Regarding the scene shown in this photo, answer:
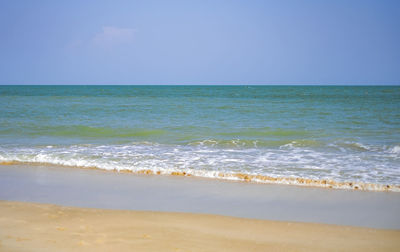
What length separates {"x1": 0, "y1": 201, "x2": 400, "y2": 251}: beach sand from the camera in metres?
4.58

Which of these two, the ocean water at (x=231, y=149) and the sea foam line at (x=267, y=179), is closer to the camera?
the sea foam line at (x=267, y=179)

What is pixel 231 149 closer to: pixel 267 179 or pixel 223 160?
pixel 223 160

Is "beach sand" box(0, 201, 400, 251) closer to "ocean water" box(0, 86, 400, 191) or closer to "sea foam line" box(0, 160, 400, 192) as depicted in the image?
"sea foam line" box(0, 160, 400, 192)

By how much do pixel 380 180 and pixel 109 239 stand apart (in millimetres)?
6326

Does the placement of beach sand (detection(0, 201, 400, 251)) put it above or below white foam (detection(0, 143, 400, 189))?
below

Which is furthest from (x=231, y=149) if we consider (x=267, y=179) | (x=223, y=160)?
(x=267, y=179)

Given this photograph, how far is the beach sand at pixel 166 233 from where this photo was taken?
4578mm

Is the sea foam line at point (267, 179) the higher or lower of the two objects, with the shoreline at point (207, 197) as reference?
higher

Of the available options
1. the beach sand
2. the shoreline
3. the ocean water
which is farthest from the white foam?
the beach sand

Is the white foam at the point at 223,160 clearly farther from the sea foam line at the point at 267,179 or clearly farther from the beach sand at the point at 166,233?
the beach sand at the point at 166,233

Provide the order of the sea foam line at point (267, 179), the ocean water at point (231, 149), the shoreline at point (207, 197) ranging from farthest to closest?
1. the ocean water at point (231, 149)
2. the sea foam line at point (267, 179)
3. the shoreline at point (207, 197)

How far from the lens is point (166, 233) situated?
505 cm

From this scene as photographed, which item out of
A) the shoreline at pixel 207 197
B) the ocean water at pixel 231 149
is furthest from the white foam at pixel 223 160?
the shoreline at pixel 207 197

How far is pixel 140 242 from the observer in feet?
15.4
